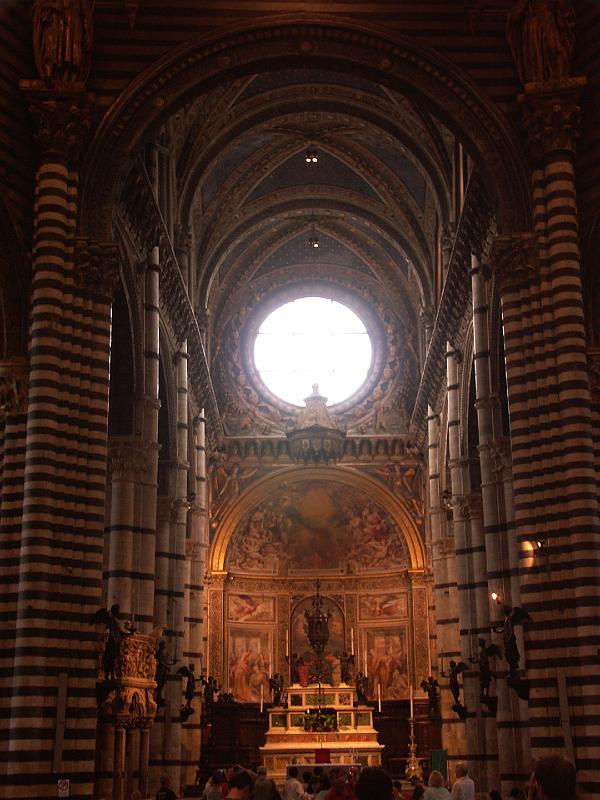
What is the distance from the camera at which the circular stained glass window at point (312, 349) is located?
39.1 m

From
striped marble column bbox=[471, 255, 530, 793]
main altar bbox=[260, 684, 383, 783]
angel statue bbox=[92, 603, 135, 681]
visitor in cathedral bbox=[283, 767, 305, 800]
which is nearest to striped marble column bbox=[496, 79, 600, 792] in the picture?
striped marble column bbox=[471, 255, 530, 793]

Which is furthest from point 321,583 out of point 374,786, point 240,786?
point 374,786

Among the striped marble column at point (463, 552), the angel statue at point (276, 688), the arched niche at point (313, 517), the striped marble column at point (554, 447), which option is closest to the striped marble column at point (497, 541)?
the striped marble column at point (463, 552)

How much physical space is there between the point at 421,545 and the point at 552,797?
3202cm

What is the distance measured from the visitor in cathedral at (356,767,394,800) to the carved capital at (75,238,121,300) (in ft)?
45.6

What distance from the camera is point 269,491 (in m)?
37.3

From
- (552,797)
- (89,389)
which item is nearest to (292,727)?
(89,389)

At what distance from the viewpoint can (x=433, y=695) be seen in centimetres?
3241

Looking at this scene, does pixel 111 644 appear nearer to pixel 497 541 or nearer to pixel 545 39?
pixel 497 541

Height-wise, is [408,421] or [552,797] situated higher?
[408,421]

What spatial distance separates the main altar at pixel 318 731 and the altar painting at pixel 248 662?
3.17 meters

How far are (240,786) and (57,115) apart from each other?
13.7 meters

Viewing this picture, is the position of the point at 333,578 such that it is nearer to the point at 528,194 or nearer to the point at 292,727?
the point at 292,727

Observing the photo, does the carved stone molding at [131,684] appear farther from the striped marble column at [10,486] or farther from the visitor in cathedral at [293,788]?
the visitor in cathedral at [293,788]
